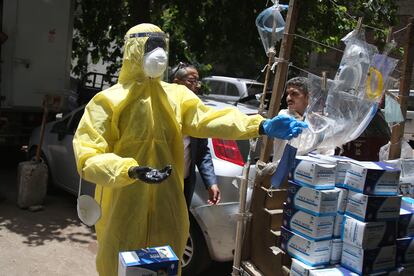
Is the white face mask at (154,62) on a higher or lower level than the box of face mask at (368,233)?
higher

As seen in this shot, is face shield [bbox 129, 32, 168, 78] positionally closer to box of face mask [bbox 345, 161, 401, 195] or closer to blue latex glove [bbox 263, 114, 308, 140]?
blue latex glove [bbox 263, 114, 308, 140]

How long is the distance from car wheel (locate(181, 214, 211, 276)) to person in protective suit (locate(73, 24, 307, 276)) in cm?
150

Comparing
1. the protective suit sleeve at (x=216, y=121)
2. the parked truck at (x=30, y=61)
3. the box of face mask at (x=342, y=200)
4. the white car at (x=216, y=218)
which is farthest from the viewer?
the parked truck at (x=30, y=61)

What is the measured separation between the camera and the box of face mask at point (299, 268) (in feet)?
8.41

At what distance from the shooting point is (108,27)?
28.2 feet

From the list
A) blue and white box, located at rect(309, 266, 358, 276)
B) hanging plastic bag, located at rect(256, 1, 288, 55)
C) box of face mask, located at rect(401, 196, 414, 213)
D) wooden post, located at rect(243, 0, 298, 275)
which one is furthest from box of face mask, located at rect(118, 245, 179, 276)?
hanging plastic bag, located at rect(256, 1, 288, 55)

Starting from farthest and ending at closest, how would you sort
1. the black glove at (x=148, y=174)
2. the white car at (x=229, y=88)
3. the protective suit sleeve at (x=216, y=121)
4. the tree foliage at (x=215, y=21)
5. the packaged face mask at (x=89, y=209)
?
the white car at (x=229, y=88), the tree foliage at (x=215, y=21), the protective suit sleeve at (x=216, y=121), the packaged face mask at (x=89, y=209), the black glove at (x=148, y=174)

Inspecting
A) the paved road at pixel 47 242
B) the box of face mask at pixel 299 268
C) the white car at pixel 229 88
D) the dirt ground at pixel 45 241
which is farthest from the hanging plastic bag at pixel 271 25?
the white car at pixel 229 88

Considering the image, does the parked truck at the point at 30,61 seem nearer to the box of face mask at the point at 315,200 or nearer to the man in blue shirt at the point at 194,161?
the man in blue shirt at the point at 194,161

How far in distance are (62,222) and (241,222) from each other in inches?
122

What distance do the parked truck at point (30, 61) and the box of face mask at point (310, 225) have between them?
18.7 ft

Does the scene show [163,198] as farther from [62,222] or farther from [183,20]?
[183,20]

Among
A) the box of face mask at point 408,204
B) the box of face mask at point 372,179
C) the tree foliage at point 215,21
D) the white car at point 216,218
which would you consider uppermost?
the tree foliage at point 215,21

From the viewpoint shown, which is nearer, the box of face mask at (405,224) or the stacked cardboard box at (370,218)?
the stacked cardboard box at (370,218)
